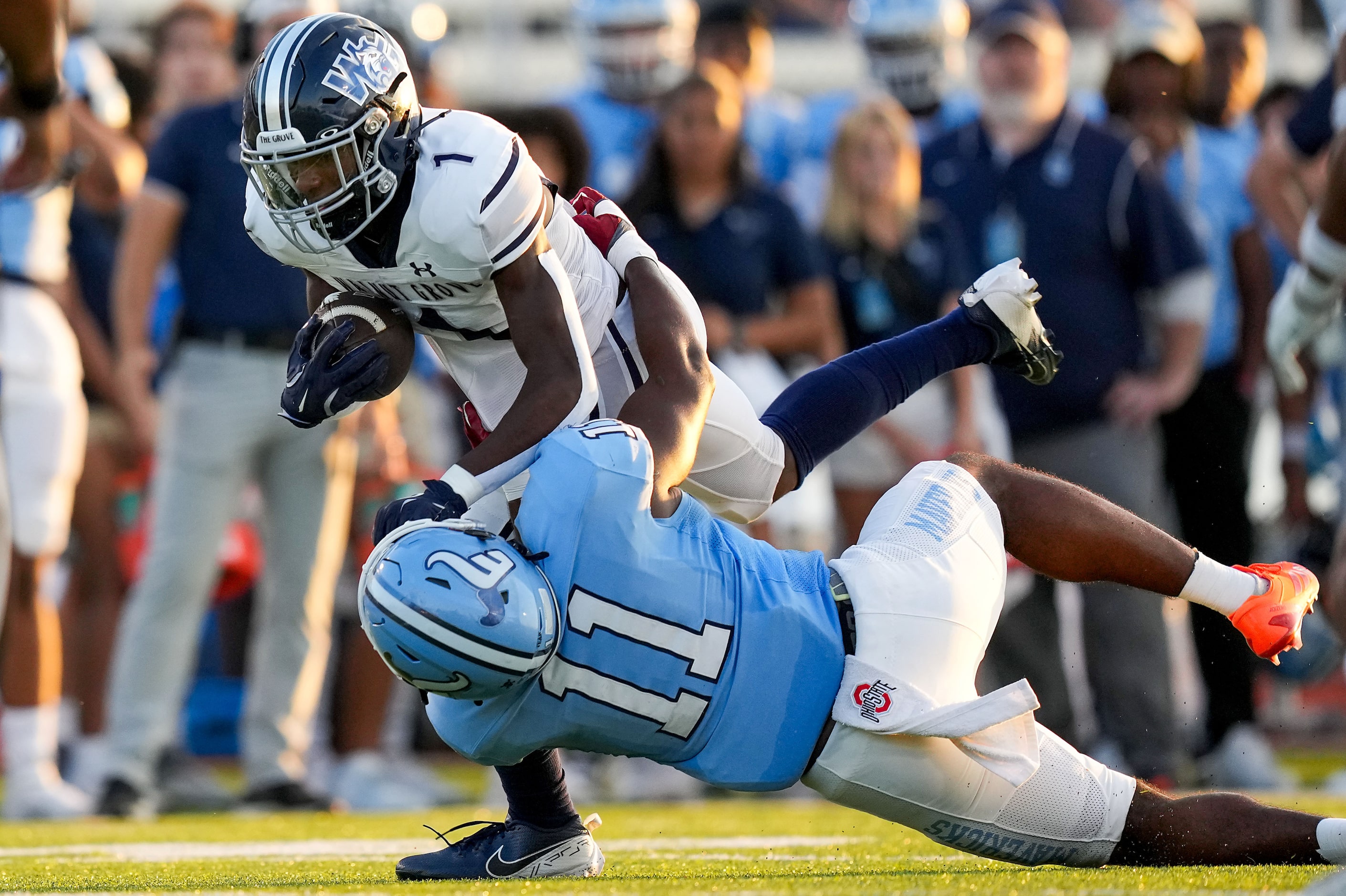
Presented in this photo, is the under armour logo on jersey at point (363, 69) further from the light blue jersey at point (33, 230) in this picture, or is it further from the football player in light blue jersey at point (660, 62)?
the football player in light blue jersey at point (660, 62)

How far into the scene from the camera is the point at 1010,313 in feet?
12.4

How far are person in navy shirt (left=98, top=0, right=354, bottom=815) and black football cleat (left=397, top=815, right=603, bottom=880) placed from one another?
2122 millimetres

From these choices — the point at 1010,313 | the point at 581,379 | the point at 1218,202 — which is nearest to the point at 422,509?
the point at 581,379

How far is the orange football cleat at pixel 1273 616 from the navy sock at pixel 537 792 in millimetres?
1240

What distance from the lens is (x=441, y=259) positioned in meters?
3.33

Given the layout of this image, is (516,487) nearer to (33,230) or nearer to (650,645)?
(650,645)

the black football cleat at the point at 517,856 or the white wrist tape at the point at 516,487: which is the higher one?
the white wrist tape at the point at 516,487

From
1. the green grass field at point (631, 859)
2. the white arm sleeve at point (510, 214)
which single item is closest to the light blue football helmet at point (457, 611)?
the green grass field at point (631, 859)

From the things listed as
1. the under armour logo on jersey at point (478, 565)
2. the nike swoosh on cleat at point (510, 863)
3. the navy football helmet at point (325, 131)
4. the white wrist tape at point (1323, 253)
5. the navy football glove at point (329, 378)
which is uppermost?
the navy football helmet at point (325, 131)

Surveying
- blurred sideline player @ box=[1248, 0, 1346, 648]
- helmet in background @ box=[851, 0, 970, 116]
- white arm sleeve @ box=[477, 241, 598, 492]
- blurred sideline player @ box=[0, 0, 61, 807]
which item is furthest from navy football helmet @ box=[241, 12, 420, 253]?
helmet in background @ box=[851, 0, 970, 116]

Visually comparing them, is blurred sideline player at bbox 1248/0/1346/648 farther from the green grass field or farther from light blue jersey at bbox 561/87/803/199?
light blue jersey at bbox 561/87/803/199

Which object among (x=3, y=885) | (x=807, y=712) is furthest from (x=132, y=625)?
(x=807, y=712)

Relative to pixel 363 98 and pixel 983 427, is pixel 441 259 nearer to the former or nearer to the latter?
pixel 363 98

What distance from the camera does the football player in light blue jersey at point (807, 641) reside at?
8.72 ft
